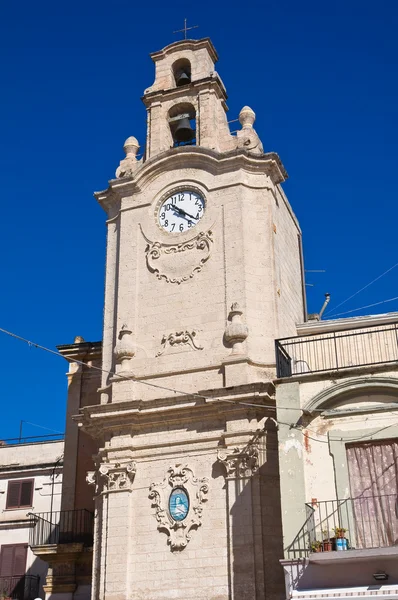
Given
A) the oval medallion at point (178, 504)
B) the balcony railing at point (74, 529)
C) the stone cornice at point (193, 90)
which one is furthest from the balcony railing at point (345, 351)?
the stone cornice at point (193, 90)

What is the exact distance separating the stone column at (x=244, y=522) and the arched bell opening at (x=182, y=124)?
10.3 metres

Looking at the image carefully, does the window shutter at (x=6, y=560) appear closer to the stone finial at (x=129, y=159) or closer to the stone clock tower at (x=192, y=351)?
the stone clock tower at (x=192, y=351)

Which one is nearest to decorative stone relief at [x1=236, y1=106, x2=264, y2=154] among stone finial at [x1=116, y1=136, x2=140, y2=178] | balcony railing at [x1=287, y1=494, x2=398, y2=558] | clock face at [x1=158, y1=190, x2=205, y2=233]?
clock face at [x1=158, y1=190, x2=205, y2=233]

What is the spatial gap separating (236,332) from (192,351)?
1358mm

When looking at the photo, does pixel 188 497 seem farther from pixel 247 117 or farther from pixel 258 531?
pixel 247 117

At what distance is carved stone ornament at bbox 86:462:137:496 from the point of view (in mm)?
20422

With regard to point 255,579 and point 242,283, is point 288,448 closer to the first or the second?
point 255,579

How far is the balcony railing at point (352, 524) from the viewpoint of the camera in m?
16.1

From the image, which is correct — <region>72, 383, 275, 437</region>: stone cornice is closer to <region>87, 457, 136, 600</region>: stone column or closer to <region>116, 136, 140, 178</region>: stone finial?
<region>87, 457, 136, 600</region>: stone column

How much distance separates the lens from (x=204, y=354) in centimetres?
2134

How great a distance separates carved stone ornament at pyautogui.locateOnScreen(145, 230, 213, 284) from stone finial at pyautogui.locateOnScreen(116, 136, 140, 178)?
2733 mm

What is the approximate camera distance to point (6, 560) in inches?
1164

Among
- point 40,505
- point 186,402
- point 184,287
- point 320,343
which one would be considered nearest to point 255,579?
point 186,402

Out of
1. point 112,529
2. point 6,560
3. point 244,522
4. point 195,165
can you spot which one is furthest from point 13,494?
point 244,522
